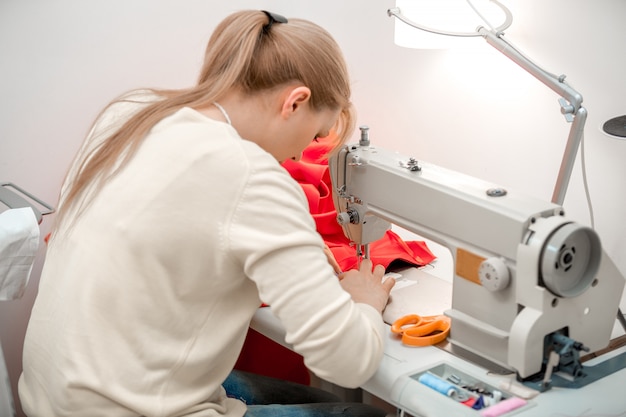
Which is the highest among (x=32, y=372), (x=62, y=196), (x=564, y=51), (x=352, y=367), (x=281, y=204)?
(x=564, y=51)

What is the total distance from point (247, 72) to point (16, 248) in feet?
2.04

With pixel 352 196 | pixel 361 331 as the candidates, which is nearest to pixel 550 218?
pixel 361 331

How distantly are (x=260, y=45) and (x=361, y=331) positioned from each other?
536 mm

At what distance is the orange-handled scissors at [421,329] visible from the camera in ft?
5.07

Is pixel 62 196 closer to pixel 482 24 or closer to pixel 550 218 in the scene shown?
pixel 550 218

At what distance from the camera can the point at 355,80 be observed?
222 cm

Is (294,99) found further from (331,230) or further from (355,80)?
(355,80)

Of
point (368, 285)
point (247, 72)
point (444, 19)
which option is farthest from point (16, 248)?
point (444, 19)

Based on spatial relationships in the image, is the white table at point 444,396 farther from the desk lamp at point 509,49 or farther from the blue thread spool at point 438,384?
the desk lamp at point 509,49

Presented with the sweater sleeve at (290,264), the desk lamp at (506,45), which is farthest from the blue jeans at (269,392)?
the desk lamp at (506,45)

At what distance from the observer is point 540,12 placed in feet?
7.45

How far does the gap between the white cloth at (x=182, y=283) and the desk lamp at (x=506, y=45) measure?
2.39 ft

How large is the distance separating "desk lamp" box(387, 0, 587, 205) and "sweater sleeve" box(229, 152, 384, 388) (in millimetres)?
802

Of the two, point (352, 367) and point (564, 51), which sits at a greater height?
point (564, 51)
